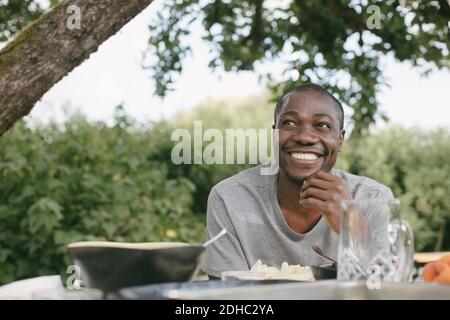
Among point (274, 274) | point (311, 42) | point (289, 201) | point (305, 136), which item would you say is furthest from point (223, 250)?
point (311, 42)

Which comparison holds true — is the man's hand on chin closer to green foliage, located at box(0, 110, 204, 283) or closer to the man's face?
the man's face

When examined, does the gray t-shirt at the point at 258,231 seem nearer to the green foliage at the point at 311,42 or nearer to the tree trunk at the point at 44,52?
the tree trunk at the point at 44,52

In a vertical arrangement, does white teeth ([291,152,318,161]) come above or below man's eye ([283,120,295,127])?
below

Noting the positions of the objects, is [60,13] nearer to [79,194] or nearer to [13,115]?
[13,115]

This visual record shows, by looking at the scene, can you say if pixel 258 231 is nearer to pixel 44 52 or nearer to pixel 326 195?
pixel 326 195

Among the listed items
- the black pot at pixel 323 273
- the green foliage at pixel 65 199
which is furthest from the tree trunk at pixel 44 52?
the green foliage at pixel 65 199

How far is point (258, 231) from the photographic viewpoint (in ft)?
9.09

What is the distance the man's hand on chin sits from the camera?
2.34 meters

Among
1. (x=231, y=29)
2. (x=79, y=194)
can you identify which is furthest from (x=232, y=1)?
(x=79, y=194)

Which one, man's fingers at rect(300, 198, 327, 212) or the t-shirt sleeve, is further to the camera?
the t-shirt sleeve

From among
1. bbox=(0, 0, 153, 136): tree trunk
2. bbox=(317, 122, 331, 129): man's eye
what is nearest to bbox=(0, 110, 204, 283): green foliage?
bbox=(0, 0, 153, 136): tree trunk

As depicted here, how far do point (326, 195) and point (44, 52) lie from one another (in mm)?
1368

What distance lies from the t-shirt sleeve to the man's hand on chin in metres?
0.35

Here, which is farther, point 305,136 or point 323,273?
point 305,136
